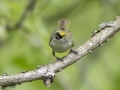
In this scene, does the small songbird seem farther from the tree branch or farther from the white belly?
the tree branch

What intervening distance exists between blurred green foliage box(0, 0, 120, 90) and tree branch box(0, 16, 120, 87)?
1124 mm

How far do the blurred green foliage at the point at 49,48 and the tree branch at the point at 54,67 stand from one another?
1124 mm

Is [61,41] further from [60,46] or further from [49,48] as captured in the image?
[49,48]

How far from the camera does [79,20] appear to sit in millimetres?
5652

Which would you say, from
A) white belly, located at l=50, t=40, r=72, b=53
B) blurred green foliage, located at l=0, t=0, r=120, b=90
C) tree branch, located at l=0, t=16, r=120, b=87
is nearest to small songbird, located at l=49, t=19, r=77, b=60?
white belly, located at l=50, t=40, r=72, b=53

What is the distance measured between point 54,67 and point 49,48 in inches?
55.2

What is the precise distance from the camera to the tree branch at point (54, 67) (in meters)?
2.39

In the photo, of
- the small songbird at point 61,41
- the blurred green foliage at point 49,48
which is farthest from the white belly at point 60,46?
the blurred green foliage at point 49,48

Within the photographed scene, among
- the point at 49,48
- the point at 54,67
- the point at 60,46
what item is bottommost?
the point at 54,67

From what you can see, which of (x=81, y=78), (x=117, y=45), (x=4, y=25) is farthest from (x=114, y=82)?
(x=4, y=25)

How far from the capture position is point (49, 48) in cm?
390

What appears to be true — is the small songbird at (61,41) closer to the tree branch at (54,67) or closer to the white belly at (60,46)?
the white belly at (60,46)

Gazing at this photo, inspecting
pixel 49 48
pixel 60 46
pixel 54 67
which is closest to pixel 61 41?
pixel 60 46

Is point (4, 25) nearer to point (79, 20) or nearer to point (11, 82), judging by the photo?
point (11, 82)
